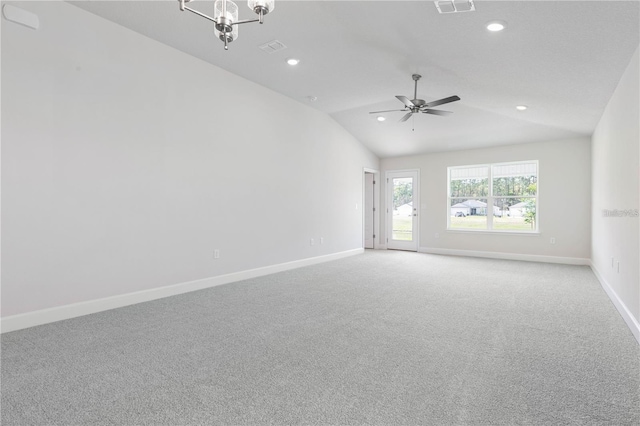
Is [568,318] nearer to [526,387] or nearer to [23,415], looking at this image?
[526,387]

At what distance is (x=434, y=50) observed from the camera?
390cm

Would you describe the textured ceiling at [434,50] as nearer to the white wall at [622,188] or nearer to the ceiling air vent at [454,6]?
the ceiling air vent at [454,6]

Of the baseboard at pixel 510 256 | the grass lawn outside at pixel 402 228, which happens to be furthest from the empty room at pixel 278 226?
the grass lawn outside at pixel 402 228

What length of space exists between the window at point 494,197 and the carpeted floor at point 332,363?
336 centimetres

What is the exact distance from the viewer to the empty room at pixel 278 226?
2.09 meters

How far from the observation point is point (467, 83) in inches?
188

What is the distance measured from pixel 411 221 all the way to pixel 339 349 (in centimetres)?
661

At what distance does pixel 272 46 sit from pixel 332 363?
3.60m

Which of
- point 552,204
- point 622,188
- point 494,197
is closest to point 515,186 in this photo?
point 494,197

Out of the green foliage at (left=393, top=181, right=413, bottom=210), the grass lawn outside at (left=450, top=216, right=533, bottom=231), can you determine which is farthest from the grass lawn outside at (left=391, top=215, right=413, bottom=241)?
the grass lawn outside at (left=450, top=216, right=533, bottom=231)

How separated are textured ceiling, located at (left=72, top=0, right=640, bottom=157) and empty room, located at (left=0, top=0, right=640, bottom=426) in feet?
0.10

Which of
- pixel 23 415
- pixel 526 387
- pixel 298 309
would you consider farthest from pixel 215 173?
pixel 526 387

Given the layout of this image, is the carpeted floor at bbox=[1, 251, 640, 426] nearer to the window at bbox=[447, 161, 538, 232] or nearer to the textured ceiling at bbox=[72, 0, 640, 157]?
the textured ceiling at bbox=[72, 0, 640, 157]

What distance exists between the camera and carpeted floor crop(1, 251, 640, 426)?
1.84 meters
